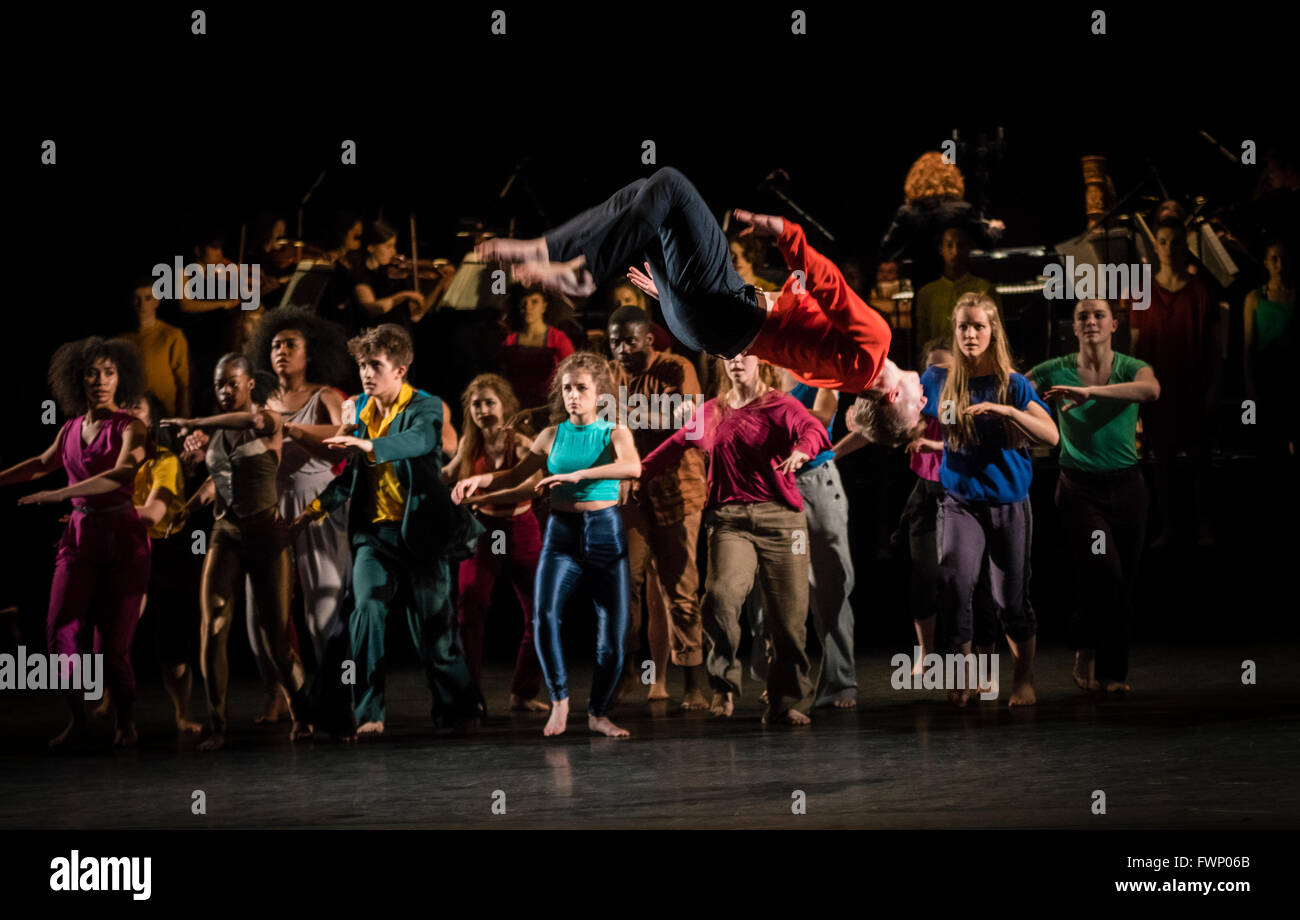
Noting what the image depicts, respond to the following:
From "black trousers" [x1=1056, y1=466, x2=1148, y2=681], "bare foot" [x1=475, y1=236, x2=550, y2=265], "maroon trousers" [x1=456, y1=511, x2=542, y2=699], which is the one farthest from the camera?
"maroon trousers" [x1=456, y1=511, x2=542, y2=699]

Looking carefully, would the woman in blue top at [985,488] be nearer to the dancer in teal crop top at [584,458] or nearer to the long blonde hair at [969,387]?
the long blonde hair at [969,387]

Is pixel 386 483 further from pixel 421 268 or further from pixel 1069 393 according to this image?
pixel 421 268

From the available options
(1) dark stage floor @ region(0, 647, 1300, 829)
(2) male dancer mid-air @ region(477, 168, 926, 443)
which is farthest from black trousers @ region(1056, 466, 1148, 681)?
(2) male dancer mid-air @ region(477, 168, 926, 443)

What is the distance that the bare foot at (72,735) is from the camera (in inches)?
257

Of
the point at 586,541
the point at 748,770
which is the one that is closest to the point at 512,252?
the point at 586,541

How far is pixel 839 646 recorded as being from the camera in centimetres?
699

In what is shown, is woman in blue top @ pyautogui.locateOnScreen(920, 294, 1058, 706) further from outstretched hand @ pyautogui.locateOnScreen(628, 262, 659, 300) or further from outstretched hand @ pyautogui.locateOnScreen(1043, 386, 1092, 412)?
outstretched hand @ pyautogui.locateOnScreen(628, 262, 659, 300)

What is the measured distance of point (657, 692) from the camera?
740 cm

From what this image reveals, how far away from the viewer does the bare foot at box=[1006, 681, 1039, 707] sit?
6.80m

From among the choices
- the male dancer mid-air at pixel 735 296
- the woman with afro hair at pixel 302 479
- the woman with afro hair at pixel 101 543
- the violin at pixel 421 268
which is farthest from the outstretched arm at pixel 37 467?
the violin at pixel 421 268

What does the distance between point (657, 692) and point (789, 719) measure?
0.95 metres

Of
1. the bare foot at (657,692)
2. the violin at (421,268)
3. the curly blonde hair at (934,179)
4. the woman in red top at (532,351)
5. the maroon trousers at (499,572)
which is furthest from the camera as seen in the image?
the violin at (421,268)

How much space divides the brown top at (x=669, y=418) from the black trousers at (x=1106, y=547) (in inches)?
65.4
